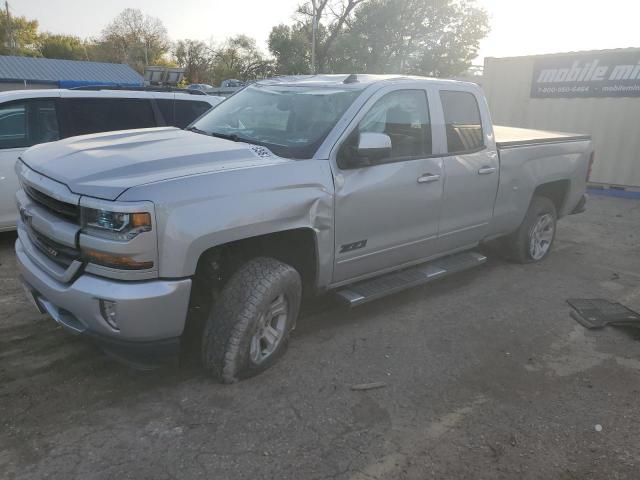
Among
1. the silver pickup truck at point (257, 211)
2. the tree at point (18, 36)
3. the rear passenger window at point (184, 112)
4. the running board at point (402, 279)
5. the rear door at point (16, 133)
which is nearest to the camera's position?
the silver pickup truck at point (257, 211)

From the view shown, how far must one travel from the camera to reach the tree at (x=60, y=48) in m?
63.7

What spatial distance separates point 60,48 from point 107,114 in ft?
225

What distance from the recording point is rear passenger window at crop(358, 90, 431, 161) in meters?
3.91

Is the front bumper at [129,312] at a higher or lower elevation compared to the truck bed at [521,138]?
lower

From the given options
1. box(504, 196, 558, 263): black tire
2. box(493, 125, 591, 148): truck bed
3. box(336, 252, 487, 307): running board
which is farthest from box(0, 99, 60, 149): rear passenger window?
box(504, 196, 558, 263): black tire

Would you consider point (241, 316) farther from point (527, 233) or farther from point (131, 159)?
point (527, 233)

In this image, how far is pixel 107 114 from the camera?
6.19 metres

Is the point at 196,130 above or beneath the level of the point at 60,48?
beneath

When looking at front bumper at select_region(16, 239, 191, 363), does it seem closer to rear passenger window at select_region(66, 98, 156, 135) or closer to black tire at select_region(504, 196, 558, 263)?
rear passenger window at select_region(66, 98, 156, 135)

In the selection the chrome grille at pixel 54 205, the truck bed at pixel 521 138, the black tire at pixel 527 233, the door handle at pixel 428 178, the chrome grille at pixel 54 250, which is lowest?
the black tire at pixel 527 233

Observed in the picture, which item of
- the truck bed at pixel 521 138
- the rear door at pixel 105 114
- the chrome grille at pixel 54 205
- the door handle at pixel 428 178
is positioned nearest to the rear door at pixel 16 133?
the rear door at pixel 105 114

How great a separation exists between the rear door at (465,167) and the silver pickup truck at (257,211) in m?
0.02

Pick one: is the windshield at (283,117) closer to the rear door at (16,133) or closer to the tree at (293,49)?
the rear door at (16,133)

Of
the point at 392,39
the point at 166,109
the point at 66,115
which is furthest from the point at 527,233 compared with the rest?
the point at 392,39
